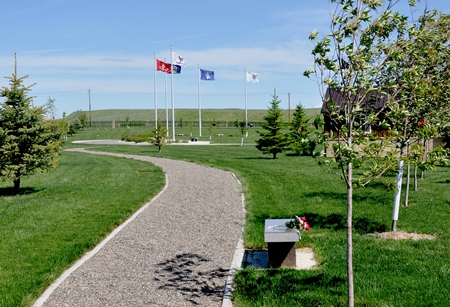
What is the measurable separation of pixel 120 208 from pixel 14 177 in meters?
5.66

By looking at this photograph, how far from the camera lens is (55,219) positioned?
1177 cm

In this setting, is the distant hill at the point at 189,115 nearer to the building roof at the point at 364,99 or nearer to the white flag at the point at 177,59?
the white flag at the point at 177,59

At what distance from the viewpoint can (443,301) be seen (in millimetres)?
6039

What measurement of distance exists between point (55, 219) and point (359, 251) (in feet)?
25.4

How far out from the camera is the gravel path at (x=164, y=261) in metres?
6.68

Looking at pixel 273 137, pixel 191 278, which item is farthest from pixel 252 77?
pixel 191 278

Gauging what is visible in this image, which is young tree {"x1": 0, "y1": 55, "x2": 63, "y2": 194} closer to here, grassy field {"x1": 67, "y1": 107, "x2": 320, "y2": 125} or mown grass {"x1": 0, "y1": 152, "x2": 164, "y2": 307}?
mown grass {"x1": 0, "y1": 152, "x2": 164, "y2": 307}

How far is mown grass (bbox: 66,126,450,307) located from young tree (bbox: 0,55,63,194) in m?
7.58

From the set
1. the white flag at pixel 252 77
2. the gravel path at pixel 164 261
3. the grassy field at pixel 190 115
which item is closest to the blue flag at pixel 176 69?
the white flag at pixel 252 77

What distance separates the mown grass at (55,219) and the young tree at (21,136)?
1.14m

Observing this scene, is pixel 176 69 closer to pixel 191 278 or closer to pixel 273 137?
pixel 273 137

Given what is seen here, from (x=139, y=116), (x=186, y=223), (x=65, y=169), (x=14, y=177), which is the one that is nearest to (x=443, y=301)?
(x=186, y=223)

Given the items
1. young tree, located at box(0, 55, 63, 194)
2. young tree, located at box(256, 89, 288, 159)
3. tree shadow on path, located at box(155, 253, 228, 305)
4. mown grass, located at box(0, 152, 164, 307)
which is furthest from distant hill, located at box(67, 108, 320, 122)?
tree shadow on path, located at box(155, 253, 228, 305)

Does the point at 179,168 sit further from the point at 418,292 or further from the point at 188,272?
the point at 418,292
